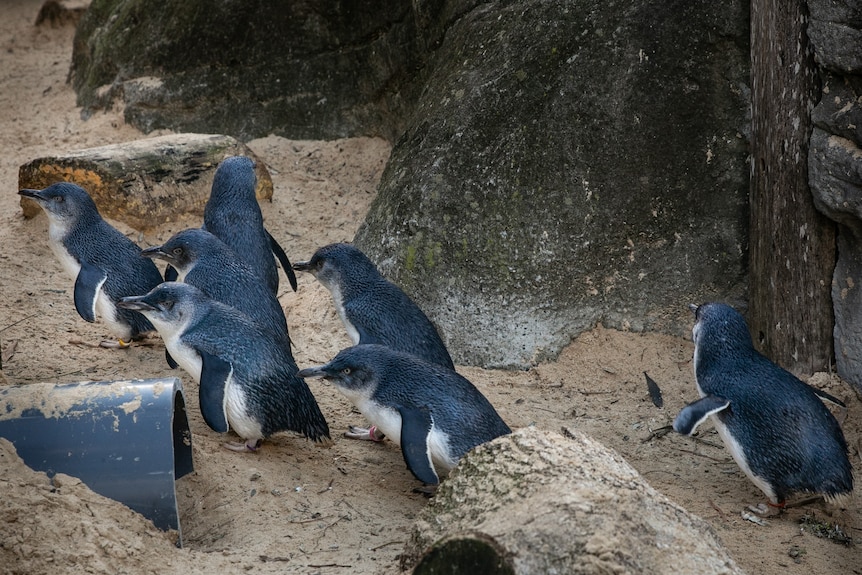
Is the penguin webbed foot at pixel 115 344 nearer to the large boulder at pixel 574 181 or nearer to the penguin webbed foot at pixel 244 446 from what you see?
the penguin webbed foot at pixel 244 446

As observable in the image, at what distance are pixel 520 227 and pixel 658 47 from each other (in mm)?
1282

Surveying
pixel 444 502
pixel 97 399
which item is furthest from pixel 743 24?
pixel 97 399

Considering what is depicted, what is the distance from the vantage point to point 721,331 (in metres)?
4.74

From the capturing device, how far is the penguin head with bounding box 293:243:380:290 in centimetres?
544

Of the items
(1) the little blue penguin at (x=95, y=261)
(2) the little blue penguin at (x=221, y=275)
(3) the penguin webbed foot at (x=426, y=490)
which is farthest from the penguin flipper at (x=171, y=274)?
(3) the penguin webbed foot at (x=426, y=490)

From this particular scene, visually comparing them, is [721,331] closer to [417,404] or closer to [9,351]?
[417,404]

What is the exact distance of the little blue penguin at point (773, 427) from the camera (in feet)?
13.9

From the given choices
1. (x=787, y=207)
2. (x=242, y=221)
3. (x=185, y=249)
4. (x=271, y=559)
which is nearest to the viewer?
(x=271, y=559)

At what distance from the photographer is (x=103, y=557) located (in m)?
3.41

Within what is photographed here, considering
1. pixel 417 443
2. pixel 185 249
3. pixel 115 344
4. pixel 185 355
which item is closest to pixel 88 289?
pixel 115 344

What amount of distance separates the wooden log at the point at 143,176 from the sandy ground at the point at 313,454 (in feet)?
0.65

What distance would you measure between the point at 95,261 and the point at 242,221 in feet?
2.93

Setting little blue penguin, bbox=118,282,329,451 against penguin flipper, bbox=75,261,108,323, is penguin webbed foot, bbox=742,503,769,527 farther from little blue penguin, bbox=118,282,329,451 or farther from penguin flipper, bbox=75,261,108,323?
penguin flipper, bbox=75,261,108,323

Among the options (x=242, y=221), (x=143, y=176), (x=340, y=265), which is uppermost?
(x=143, y=176)
